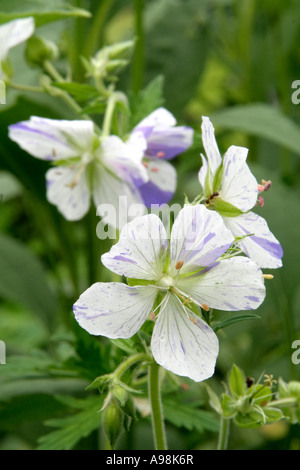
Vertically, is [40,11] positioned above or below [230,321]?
above

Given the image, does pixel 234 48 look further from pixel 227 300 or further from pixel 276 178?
pixel 227 300

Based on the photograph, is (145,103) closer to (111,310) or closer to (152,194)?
(152,194)

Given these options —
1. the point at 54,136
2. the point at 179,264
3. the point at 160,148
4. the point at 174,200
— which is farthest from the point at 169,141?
the point at 174,200

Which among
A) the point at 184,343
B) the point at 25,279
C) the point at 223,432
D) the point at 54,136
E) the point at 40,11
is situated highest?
the point at 40,11

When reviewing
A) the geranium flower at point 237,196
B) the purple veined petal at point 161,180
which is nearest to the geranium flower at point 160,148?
the purple veined petal at point 161,180

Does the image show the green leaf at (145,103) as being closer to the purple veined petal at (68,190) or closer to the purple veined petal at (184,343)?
the purple veined petal at (68,190)

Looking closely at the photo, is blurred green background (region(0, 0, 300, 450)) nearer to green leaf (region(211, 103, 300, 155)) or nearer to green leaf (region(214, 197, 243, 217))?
green leaf (region(211, 103, 300, 155))
